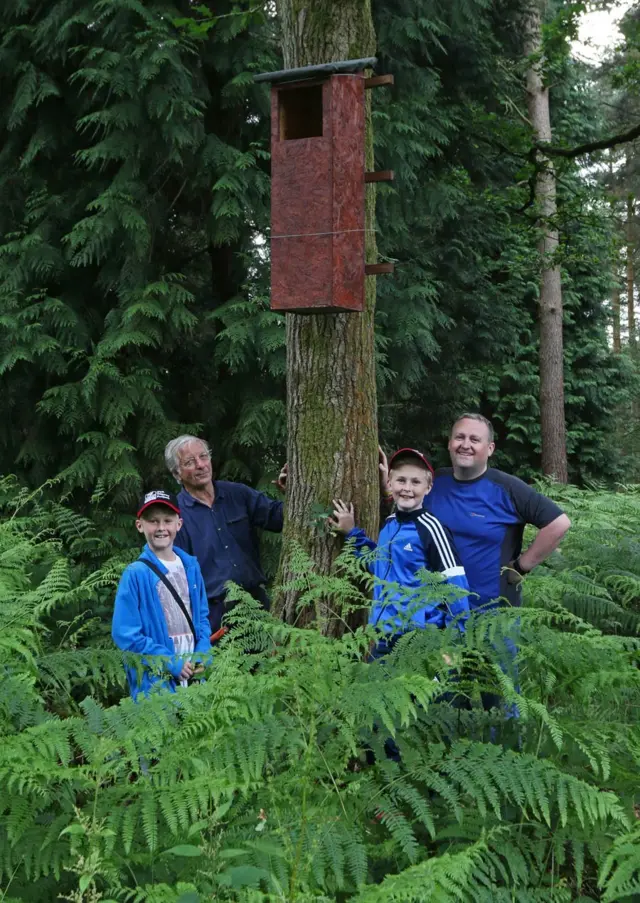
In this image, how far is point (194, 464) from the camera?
5105 mm

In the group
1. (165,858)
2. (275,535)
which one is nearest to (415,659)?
(165,858)

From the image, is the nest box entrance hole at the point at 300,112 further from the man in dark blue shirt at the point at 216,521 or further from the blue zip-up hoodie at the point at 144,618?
the blue zip-up hoodie at the point at 144,618

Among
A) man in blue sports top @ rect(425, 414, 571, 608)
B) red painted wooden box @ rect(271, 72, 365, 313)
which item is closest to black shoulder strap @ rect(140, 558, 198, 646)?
man in blue sports top @ rect(425, 414, 571, 608)

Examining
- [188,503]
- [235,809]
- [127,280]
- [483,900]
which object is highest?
[127,280]

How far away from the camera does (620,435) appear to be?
19.9 m

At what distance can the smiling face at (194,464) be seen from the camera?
5.10 meters

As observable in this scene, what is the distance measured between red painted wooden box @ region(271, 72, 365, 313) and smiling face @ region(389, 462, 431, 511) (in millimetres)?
939

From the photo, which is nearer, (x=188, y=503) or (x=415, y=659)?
(x=415, y=659)

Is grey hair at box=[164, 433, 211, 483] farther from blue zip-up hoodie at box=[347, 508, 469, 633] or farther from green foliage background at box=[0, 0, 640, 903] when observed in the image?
blue zip-up hoodie at box=[347, 508, 469, 633]

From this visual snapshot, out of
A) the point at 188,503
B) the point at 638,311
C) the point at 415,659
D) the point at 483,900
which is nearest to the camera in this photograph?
the point at 483,900

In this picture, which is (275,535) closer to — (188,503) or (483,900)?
(188,503)

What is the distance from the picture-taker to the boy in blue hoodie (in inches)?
158

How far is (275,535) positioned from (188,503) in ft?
8.72

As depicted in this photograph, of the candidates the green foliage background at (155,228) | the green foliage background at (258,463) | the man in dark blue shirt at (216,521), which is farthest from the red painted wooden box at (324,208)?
the green foliage background at (155,228)
